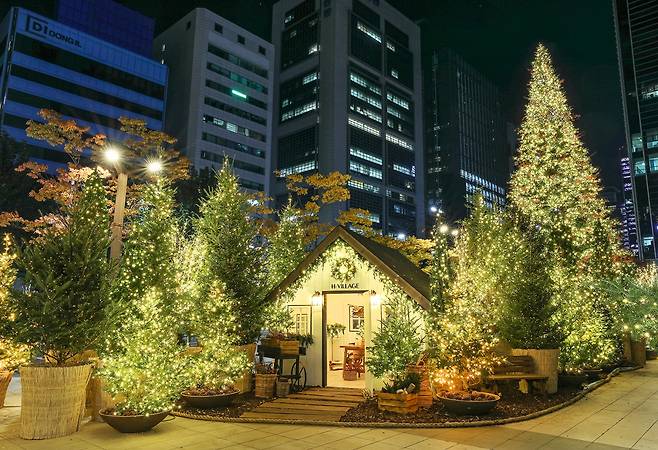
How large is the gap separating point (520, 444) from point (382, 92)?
326 feet

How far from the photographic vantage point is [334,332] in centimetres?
1648

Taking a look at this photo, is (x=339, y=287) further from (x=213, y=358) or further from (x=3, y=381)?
(x=3, y=381)

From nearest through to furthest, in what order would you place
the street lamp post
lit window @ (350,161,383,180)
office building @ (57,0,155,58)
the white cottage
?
the street lamp post
the white cottage
office building @ (57,0,155,58)
lit window @ (350,161,383,180)

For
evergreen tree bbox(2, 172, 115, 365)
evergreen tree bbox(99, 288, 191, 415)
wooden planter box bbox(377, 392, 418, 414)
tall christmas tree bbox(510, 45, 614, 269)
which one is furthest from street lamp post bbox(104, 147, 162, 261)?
tall christmas tree bbox(510, 45, 614, 269)

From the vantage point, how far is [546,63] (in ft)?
74.1

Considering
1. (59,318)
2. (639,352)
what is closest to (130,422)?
(59,318)

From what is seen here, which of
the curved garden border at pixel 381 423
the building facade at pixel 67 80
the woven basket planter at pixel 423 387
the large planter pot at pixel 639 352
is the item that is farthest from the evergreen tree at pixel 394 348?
the building facade at pixel 67 80

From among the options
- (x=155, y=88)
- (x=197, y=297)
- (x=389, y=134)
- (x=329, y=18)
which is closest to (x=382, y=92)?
(x=389, y=134)

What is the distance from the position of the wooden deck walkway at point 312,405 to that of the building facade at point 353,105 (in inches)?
2890

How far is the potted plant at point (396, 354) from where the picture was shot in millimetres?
10728

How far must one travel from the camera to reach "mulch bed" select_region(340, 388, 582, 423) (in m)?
10.0

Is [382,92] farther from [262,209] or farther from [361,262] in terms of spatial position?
[361,262]

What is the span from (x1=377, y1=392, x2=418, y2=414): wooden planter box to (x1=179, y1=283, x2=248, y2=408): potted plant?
3802 mm

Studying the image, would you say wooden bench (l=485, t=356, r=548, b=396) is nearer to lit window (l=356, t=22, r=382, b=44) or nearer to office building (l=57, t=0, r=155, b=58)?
office building (l=57, t=0, r=155, b=58)
